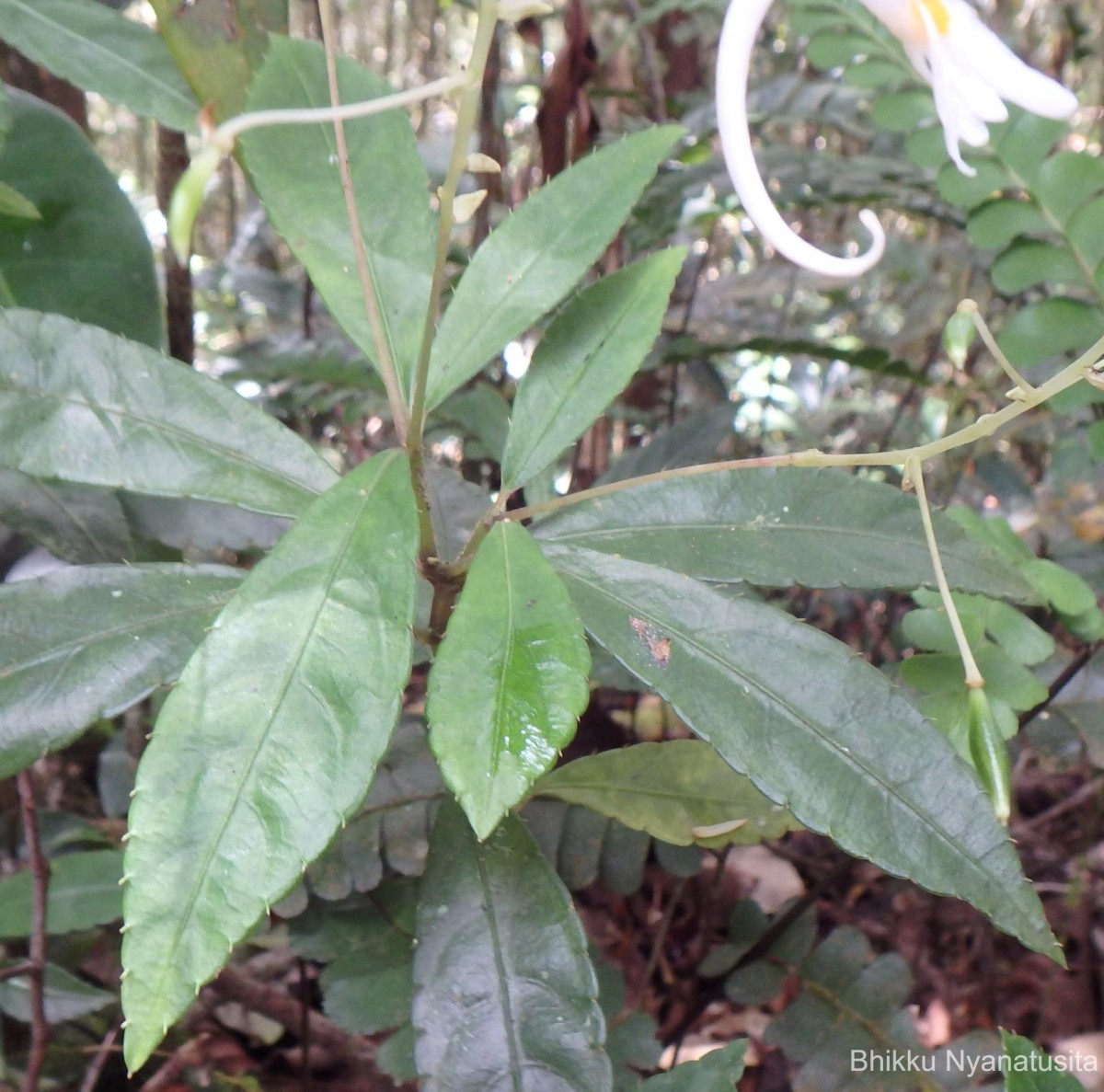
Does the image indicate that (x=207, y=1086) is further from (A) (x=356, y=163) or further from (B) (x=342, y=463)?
(B) (x=342, y=463)

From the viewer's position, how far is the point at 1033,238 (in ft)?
2.56

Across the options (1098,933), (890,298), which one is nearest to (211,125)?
(1098,933)

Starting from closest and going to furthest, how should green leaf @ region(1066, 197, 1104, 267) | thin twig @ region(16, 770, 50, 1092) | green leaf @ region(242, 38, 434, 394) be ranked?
green leaf @ region(242, 38, 434, 394), thin twig @ region(16, 770, 50, 1092), green leaf @ region(1066, 197, 1104, 267)

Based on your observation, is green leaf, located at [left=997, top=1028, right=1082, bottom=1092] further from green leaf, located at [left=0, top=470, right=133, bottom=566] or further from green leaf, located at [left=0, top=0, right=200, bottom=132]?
green leaf, located at [left=0, top=0, right=200, bottom=132]

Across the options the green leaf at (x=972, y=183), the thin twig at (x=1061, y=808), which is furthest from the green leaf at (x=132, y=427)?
the thin twig at (x=1061, y=808)

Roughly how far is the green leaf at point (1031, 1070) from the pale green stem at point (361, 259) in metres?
0.50

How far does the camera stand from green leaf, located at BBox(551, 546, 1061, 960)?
410 mm

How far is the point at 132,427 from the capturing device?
0.48 meters

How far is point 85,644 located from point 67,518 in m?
0.17

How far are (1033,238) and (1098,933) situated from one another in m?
0.88

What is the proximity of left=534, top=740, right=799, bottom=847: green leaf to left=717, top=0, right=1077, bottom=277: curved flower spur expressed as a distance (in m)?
0.36

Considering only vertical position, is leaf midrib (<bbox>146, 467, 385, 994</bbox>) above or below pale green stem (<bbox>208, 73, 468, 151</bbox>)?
below

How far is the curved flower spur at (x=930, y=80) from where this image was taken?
35 centimetres

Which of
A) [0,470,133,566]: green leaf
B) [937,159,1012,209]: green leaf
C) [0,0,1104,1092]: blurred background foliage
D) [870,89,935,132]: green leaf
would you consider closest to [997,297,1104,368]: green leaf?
[0,0,1104,1092]: blurred background foliage
